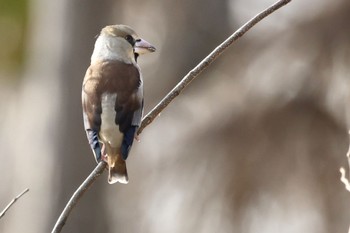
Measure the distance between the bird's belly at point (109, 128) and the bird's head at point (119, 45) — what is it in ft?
0.93

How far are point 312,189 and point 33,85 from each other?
8.51 ft

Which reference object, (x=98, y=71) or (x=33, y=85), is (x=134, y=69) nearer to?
(x=98, y=71)

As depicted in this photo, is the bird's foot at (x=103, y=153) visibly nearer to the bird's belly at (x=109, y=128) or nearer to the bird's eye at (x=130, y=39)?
the bird's belly at (x=109, y=128)

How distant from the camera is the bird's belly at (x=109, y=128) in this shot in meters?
4.58

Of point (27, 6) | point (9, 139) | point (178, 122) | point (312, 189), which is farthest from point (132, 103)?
point (27, 6)

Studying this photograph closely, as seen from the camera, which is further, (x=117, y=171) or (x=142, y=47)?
(x=142, y=47)

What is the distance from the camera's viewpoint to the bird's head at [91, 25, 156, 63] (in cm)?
487

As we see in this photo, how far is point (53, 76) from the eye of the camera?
9773 mm

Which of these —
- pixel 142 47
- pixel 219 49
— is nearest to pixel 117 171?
pixel 142 47

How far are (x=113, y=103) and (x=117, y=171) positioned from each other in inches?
9.1

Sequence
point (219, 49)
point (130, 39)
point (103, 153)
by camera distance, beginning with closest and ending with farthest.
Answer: point (219, 49) → point (103, 153) → point (130, 39)

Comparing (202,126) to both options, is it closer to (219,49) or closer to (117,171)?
(117,171)

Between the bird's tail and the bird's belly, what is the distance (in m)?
0.05

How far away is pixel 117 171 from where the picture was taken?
180 inches
